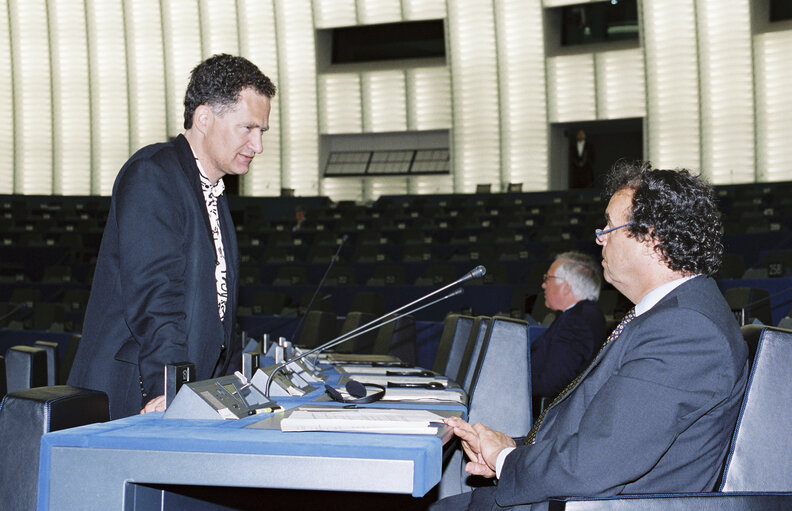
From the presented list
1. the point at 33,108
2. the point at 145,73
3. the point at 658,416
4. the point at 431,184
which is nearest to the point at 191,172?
the point at 658,416

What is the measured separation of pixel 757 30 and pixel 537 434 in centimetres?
1365

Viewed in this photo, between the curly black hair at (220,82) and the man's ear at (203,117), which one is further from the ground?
the curly black hair at (220,82)

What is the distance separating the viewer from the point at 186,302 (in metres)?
1.96

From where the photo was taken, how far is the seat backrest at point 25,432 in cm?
134

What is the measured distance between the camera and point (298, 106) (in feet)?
52.4

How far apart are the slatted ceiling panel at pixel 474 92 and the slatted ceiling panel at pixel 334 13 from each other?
5.89 feet

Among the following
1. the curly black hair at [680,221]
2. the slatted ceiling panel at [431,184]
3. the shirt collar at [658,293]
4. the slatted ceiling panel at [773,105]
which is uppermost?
the slatted ceiling panel at [773,105]

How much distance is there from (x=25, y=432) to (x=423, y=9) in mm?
14678

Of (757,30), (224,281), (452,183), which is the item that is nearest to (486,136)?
(452,183)

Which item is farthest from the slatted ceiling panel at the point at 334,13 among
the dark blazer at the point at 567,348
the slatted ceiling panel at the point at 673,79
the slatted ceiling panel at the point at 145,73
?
the dark blazer at the point at 567,348

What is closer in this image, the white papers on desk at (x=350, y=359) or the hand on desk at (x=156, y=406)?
the hand on desk at (x=156, y=406)

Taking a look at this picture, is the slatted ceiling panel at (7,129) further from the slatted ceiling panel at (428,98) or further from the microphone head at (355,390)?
the microphone head at (355,390)

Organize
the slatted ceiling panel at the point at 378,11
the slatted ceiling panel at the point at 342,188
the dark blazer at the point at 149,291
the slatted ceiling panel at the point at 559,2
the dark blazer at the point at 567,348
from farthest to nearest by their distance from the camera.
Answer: the slatted ceiling panel at the point at 342,188, the slatted ceiling panel at the point at 378,11, the slatted ceiling panel at the point at 559,2, the dark blazer at the point at 567,348, the dark blazer at the point at 149,291

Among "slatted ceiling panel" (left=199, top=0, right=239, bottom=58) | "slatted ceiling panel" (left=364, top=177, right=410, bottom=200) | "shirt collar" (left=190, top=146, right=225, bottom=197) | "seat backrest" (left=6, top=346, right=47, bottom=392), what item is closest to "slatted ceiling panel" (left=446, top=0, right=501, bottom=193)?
"slatted ceiling panel" (left=364, top=177, right=410, bottom=200)
